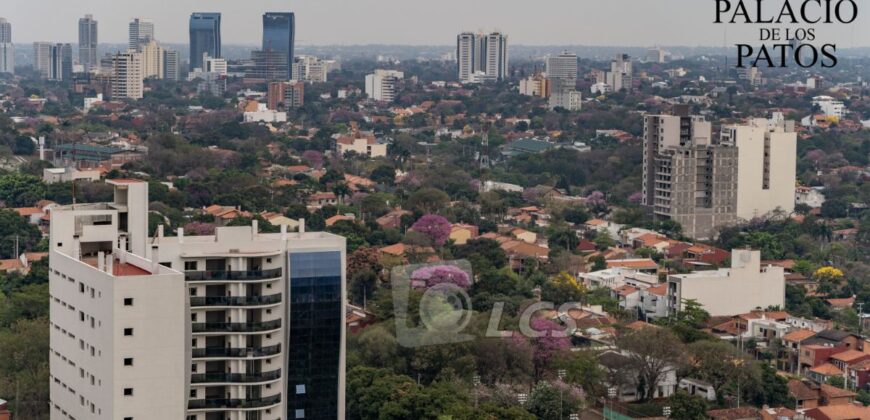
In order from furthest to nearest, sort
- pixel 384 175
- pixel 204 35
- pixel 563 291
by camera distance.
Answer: pixel 204 35
pixel 384 175
pixel 563 291

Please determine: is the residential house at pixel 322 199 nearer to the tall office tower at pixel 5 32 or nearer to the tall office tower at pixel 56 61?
the tall office tower at pixel 56 61

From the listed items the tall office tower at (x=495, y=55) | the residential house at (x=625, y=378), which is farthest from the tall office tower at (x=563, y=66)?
the residential house at (x=625, y=378)

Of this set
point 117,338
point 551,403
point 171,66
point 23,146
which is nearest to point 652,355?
Answer: point 551,403

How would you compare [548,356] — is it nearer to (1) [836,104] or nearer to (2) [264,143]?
(2) [264,143]

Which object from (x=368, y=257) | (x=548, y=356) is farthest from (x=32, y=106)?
(x=548, y=356)

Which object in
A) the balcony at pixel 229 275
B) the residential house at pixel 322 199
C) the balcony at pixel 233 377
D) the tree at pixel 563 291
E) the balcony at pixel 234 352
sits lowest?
the tree at pixel 563 291

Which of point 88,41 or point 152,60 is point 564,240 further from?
point 88,41

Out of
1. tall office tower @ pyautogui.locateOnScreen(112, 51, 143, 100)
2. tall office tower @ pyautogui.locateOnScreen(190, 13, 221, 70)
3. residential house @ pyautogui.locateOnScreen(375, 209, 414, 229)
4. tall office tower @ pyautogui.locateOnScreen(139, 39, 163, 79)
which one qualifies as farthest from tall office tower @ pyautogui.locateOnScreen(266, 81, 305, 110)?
residential house @ pyautogui.locateOnScreen(375, 209, 414, 229)
